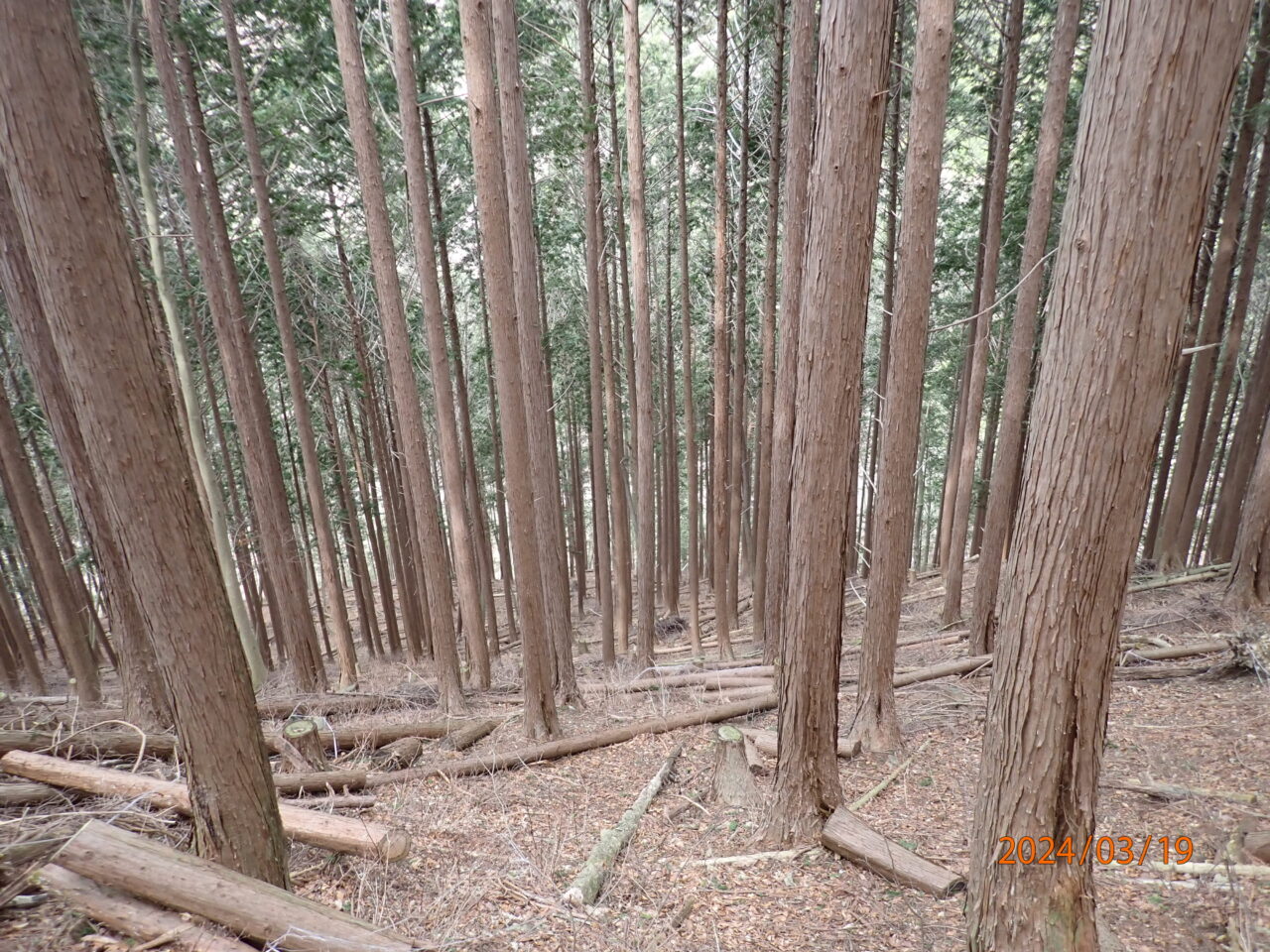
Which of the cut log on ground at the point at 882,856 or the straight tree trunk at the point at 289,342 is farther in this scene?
the straight tree trunk at the point at 289,342

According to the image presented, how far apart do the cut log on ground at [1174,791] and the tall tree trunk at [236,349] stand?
10.3 metres

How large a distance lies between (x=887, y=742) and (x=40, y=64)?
23.2 ft

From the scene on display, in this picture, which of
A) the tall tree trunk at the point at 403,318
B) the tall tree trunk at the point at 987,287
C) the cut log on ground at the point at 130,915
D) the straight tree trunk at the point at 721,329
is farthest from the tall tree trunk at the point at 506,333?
the tall tree trunk at the point at 987,287

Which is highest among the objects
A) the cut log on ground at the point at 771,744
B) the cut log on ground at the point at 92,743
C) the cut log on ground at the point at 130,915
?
the cut log on ground at the point at 130,915

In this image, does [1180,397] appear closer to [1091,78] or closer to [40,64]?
[1091,78]

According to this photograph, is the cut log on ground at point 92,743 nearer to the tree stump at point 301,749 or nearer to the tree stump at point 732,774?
the tree stump at point 301,749

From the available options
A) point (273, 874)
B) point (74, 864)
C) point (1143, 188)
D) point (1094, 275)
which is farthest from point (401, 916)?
point (1143, 188)

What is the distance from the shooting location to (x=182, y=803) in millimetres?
3629

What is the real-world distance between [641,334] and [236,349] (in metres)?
6.09

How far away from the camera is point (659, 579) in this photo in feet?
66.9

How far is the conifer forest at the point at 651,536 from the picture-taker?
2.46m

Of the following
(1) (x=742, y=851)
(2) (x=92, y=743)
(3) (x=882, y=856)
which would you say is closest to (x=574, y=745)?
(1) (x=742, y=851)

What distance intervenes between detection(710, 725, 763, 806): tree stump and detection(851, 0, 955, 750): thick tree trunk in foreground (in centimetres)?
135

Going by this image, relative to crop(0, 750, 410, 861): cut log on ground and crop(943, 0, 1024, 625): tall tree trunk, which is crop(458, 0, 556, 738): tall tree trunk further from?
crop(943, 0, 1024, 625): tall tree trunk
